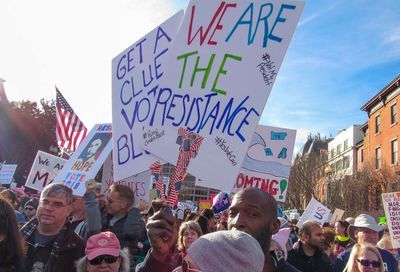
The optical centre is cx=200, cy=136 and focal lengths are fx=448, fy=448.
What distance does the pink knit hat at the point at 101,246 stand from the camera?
3062 mm

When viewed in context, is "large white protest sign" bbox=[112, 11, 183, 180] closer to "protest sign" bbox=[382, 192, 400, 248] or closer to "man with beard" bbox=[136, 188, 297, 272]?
"man with beard" bbox=[136, 188, 297, 272]

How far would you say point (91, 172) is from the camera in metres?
4.84

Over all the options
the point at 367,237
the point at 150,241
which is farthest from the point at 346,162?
the point at 150,241

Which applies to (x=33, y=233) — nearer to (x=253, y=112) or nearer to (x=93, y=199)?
(x=93, y=199)

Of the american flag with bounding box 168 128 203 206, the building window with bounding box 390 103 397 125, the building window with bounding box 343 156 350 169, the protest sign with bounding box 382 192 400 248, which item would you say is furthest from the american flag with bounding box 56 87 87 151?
the building window with bounding box 343 156 350 169

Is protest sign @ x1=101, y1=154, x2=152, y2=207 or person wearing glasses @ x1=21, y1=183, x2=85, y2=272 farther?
protest sign @ x1=101, y1=154, x2=152, y2=207

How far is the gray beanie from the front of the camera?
1.64 m

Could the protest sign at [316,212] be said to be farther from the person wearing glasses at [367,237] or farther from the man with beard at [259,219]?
the man with beard at [259,219]

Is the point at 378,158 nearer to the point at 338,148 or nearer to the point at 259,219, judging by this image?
the point at 338,148

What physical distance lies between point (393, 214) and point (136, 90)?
17.5 feet

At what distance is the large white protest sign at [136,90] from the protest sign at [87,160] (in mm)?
216

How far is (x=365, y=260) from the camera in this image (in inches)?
165

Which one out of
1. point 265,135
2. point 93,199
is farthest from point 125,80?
point 265,135

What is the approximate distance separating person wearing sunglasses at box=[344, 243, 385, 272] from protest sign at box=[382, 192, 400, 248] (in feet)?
12.1
